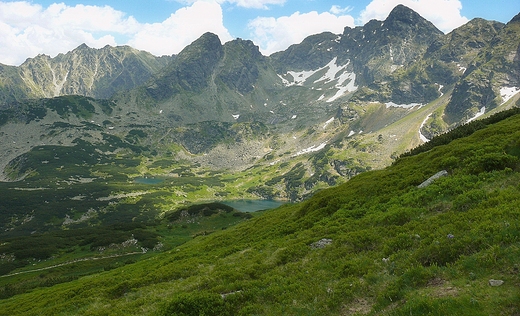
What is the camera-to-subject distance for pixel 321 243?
22969mm

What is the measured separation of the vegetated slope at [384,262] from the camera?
13.0 m

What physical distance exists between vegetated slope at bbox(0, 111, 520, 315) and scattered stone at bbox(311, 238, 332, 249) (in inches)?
3.7

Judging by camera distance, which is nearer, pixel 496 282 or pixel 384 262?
pixel 496 282

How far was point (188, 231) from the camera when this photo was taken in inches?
4409

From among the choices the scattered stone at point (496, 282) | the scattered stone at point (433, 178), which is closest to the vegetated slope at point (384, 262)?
the scattered stone at point (496, 282)

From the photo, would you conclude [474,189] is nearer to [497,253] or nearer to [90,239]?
[497,253]

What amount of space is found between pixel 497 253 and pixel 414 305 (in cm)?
497

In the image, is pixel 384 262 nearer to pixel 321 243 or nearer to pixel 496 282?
pixel 496 282

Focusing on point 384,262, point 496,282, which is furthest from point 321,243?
point 496,282

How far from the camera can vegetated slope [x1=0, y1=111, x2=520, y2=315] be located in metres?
13.0

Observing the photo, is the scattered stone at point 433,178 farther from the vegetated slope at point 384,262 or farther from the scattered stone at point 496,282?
the scattered stone at point 496,282

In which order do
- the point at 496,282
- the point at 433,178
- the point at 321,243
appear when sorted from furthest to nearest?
1. the point at 433,178
2. the point at 321,243
3. the point at 496,282

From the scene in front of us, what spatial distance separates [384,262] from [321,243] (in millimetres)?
6533

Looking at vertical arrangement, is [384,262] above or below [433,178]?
below
